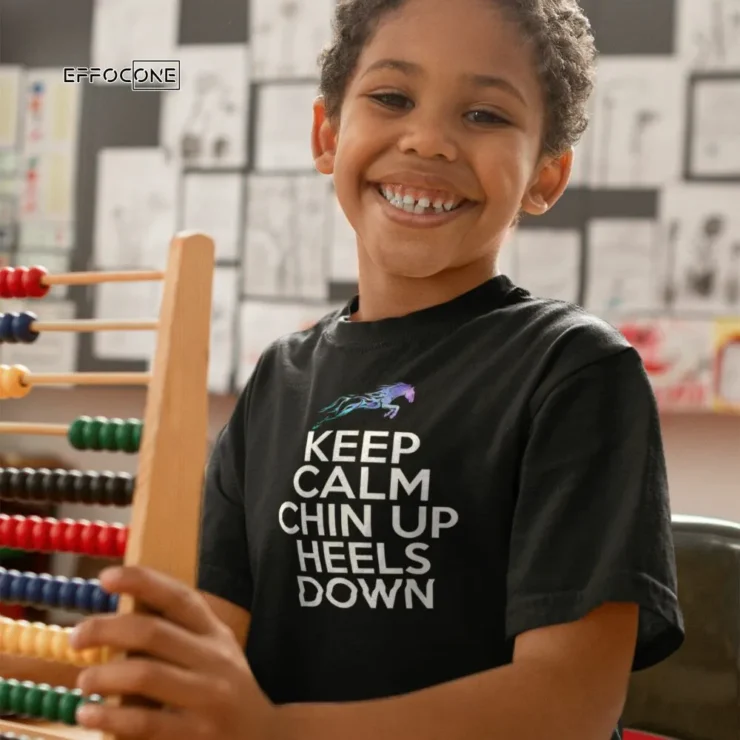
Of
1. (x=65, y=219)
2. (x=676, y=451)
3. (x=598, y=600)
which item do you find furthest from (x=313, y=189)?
(x=598, y=600)

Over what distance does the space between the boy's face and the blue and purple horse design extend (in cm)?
11

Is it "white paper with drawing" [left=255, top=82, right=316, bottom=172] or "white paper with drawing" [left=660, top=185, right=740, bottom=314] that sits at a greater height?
"white paper with drawing" [left=255, top=82, right=316, bottom=172]

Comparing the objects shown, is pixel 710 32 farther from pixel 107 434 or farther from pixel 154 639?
pixel 154 639

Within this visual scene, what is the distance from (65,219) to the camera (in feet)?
9.14

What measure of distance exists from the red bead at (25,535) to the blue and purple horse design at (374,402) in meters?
0.29

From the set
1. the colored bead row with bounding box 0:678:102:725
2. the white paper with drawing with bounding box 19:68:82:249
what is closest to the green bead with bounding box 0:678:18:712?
the colored bead row with bounding box 0:678:102:725

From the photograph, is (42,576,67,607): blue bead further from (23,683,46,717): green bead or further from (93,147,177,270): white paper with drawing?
(93,147,177,270): white paper with drawing

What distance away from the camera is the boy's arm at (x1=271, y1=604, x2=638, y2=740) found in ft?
2.00

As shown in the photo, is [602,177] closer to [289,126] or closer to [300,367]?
[289,126]

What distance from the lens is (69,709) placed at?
774 millimetres

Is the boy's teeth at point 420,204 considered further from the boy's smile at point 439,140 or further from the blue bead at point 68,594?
the blue bead at point 68,594

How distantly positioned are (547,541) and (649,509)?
0.24 ft

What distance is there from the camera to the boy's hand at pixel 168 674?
1.79 ft

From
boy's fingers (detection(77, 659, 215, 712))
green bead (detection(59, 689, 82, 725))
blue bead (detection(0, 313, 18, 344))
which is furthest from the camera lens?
blue bead (detection(0, 313, 18, 344))
